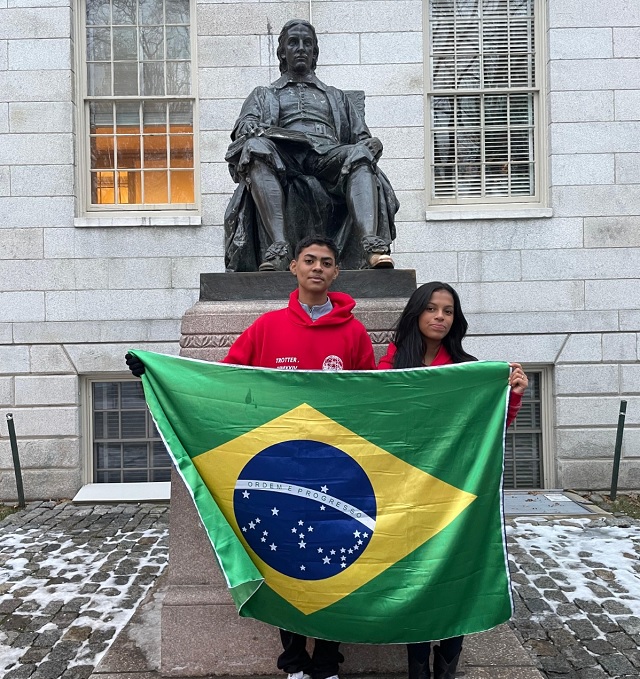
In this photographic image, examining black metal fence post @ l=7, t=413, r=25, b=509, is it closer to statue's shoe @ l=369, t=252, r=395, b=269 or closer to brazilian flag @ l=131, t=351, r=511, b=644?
statue's shoe @ l=369, t=252, r=395, b=269

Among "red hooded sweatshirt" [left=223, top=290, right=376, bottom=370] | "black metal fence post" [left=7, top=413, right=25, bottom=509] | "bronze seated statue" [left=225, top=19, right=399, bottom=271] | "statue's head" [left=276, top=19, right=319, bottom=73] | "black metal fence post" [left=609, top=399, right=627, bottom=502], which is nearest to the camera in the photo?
"red hooded sweatshirt" [left=223, top=290, right=376, bottom=370]

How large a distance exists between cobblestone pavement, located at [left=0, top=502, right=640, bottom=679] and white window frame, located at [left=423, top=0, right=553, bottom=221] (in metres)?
3.97

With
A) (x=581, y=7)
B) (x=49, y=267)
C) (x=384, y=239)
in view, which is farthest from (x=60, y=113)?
(x=581, y=7)

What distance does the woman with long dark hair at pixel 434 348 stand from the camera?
2838 millimetres

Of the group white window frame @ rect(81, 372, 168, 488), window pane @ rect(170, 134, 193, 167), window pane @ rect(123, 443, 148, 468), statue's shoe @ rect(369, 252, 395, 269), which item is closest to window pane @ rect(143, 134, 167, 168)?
window pane @ rect(170, 134, 193, 167)

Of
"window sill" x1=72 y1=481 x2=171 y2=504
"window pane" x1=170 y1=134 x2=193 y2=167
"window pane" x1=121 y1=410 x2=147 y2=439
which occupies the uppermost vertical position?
"window pane" x1=170 y1=134 x2=193 y2=167

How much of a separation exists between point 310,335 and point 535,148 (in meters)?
6.78

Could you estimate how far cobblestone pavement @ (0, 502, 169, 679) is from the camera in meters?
3.97

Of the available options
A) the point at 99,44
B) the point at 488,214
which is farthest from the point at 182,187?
the point at 488,214

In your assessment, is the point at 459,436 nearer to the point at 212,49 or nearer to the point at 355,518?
the point at 355,518

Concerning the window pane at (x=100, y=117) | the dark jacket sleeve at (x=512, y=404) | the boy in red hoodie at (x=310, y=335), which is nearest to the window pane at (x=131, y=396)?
the window pane at (x=100, y=117)

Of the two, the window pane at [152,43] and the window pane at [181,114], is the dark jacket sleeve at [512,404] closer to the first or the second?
the window pane at [181,114]

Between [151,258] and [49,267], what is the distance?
4.15 ft

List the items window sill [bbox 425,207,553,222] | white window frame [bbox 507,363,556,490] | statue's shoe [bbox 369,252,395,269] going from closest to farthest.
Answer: statue's shoe [bbox 369,252,395,269] < window sill [bbox 425,207,553,222] < white window frame [bbox 507,363,556,490]
